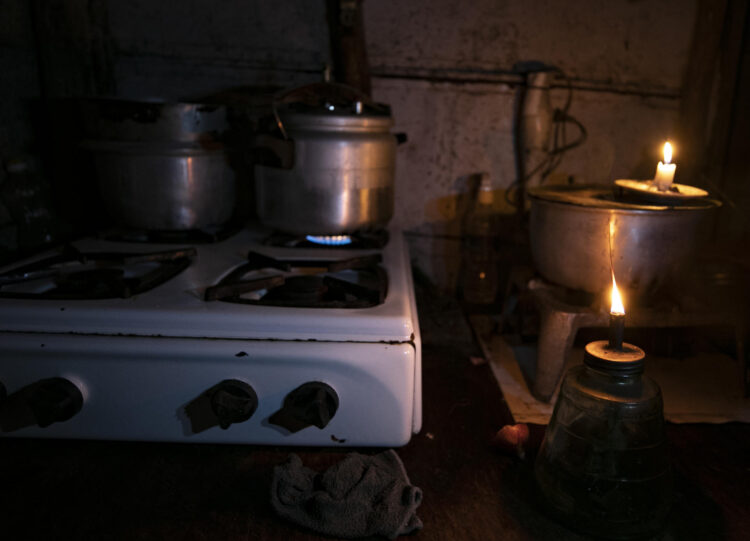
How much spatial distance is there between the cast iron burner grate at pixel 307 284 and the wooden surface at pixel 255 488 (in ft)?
0.74

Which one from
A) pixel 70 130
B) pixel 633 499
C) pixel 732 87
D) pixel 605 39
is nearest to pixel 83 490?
pixel 633 499

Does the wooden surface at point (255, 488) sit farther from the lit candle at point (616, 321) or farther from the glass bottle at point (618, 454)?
the lit candle at point (616, 321)

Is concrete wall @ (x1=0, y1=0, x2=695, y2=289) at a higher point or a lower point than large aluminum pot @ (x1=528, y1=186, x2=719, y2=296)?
higher

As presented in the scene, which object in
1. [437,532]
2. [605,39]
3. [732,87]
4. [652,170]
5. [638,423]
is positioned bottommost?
[437,532]

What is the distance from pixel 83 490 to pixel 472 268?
3.72ft

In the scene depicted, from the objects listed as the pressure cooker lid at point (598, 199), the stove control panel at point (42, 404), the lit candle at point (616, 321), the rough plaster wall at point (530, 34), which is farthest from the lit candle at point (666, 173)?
the stove control panel at point (42, 404)

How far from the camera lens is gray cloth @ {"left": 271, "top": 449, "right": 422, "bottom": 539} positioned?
625 millimetres

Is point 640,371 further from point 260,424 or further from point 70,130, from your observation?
point 70,130

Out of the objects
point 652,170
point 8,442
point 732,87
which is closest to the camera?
point 8,442

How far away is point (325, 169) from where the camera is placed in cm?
103

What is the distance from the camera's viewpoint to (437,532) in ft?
2.10

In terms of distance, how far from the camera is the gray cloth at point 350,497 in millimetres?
625

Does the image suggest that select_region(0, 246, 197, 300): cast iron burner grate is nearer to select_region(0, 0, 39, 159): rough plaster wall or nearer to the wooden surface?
the wooden surface

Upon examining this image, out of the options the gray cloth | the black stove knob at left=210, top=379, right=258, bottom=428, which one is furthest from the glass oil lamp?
the black stove knob at left=210, top=379, right=258, bottom=428
